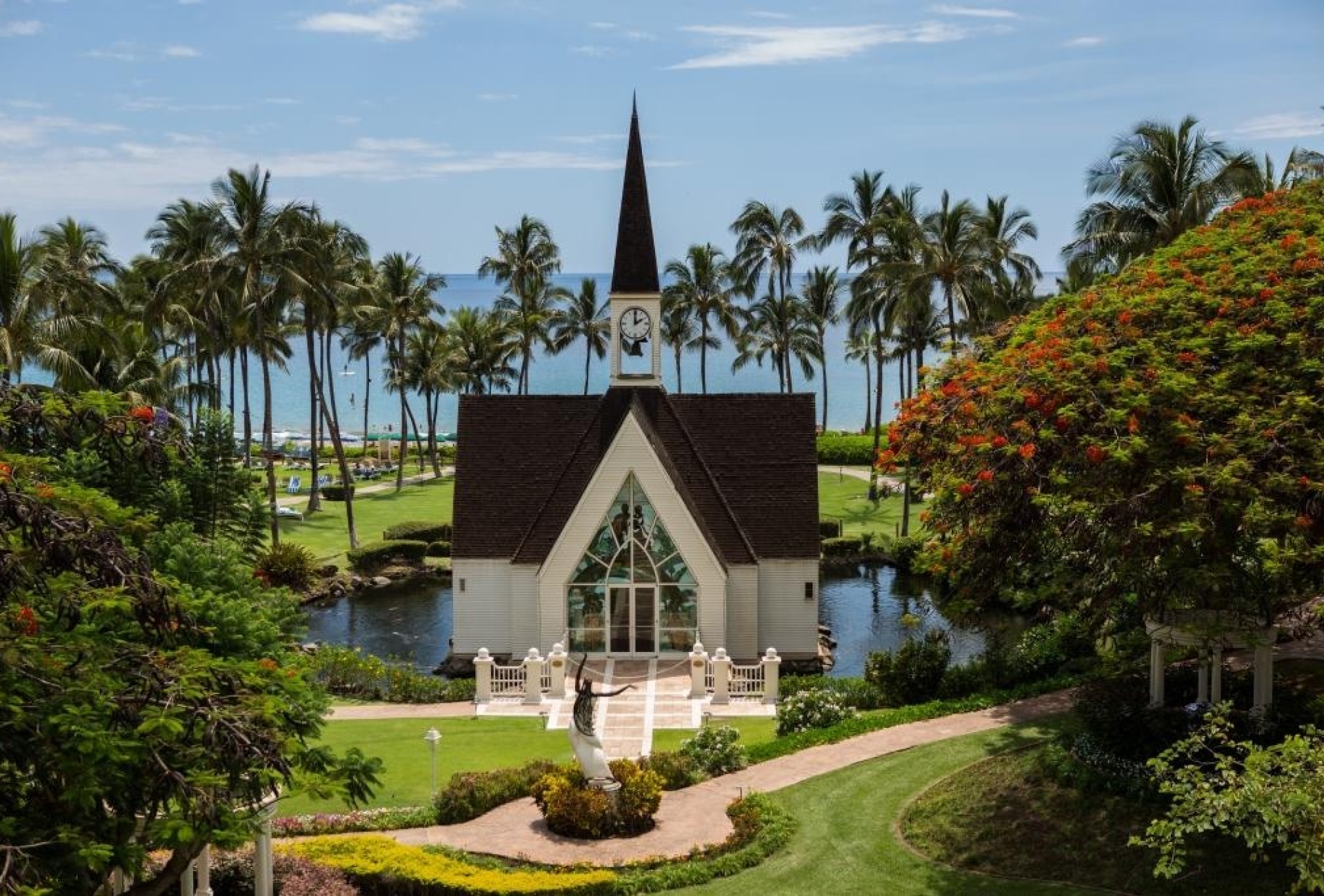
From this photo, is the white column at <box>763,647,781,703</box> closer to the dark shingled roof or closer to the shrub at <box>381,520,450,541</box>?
the dark shingled roof

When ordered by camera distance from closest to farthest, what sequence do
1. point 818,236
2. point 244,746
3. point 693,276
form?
point 244,746, point 818,236, point 693,276

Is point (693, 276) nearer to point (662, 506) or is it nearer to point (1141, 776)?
point (662, 506)

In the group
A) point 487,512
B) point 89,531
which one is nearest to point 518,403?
point 487,512

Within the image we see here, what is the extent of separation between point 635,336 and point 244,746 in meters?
28.8

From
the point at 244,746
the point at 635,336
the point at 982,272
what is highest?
the point at 982,272

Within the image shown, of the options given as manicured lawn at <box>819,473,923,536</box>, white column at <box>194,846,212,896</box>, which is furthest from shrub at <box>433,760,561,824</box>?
manicured lawn at <box>819,473,923,536</box>

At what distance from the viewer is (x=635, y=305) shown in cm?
4050

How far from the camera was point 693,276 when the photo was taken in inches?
3132

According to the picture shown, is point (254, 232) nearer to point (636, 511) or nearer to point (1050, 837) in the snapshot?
point (636, 511)

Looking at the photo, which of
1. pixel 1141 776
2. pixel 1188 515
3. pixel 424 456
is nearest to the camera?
pixel 1188 515

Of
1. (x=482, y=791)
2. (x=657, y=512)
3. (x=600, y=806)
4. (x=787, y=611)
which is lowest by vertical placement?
(x=482, y=791)

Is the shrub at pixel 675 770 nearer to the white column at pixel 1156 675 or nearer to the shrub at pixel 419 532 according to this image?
the white column at pixel 1156 675

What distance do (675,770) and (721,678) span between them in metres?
7.95

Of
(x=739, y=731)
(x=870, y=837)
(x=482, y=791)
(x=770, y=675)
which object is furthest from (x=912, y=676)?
(x=482, y=791)
